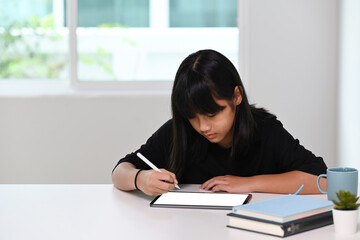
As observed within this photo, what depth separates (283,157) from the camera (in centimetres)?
195

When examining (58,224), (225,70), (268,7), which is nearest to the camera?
(58,224)

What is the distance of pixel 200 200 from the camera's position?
5.50ft

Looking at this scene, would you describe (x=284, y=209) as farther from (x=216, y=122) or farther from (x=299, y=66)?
(x=299, y=66)

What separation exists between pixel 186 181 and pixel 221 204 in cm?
45

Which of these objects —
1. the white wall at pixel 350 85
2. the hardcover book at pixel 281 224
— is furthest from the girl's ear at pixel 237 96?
the white wall at pixel 350 85

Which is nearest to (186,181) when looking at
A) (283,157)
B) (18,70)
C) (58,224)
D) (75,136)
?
(283,157)

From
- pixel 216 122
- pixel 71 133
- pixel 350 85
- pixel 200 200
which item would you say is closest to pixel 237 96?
pixel 216 122

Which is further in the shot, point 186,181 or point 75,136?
point 75,136

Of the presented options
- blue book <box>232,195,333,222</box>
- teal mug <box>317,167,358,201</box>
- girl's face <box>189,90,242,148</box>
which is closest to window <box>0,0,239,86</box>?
girl's face <box>189,90,242,148</box>

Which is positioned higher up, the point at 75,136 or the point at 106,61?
the point at 106,61

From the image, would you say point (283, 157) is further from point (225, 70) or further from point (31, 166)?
point (31, 166)

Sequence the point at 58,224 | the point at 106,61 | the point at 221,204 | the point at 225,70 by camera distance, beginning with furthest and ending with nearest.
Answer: the point at 106,61 < the point at 225,70 < the point at 221,204 < the point at 58,224

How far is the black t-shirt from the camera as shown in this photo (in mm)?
1948

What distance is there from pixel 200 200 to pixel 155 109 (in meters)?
2.07
